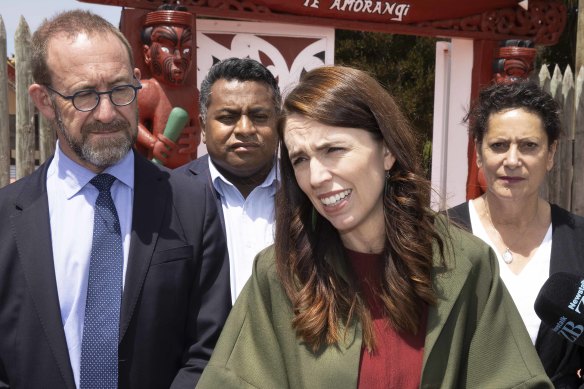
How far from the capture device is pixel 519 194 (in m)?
2.96

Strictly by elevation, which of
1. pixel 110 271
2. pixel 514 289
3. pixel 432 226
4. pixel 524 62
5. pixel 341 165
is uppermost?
pixel 524 62

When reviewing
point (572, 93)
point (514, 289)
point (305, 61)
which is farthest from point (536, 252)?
point (572, 93)

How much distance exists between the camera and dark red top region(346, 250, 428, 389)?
192 centimetres

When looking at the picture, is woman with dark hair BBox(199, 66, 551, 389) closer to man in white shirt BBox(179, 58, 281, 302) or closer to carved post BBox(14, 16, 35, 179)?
man in white shirt BBox(179, 58, 281, 302)

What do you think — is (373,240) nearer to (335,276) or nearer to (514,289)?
(335,276)

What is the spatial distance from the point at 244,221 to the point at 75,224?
3.47ft

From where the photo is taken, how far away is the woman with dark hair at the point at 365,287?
6.38 ft

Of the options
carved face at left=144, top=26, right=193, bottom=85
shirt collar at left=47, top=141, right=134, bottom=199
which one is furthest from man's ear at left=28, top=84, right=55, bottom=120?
carved face at left=144, top=26, right=193, bottom=85

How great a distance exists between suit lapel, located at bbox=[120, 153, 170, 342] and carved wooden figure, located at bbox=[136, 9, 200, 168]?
2247 mm

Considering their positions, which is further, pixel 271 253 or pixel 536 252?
pixel 536 252

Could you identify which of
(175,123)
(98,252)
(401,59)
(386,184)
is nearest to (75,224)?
(98,252)

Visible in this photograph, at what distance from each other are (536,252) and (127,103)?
1.60m

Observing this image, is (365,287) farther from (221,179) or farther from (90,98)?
(221,179)

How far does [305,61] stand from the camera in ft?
18.6
